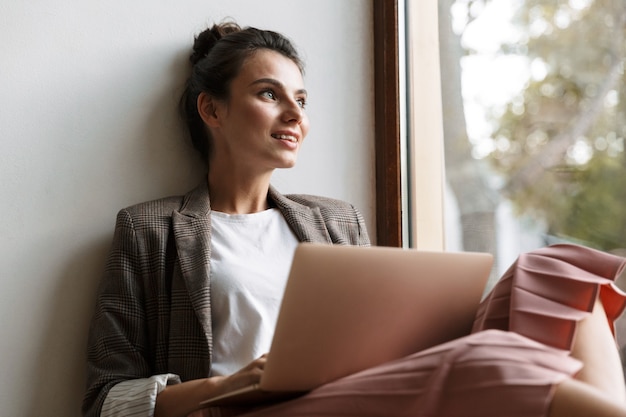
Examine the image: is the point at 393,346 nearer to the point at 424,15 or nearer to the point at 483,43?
the point at 483,43

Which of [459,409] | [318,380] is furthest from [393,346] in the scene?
[459,409]

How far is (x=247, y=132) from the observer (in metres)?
1.73

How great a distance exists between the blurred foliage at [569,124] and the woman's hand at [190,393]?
80cm

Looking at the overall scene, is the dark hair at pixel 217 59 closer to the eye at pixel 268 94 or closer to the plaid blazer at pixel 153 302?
the eye at pixel 268 94

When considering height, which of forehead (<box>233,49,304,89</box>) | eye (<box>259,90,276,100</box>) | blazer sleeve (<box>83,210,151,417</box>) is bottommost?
blazer sleeve (<box>83,210,151,417</box>)

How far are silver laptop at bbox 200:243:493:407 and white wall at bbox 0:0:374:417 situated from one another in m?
0.60

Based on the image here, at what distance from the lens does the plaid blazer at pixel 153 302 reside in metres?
1.52

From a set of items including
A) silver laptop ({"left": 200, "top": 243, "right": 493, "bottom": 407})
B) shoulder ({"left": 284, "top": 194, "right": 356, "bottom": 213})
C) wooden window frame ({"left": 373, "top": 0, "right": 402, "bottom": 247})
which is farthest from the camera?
wooden window frame ({"left": 373, "top": 0, "right": 402, "bottom": 247})

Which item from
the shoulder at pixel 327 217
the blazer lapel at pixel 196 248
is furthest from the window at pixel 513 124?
the blazer lapel at pixel 196 248

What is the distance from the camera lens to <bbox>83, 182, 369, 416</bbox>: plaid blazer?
60.0 inches

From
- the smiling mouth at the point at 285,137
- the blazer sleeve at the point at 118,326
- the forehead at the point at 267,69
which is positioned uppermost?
the forehead at the point at 267,69

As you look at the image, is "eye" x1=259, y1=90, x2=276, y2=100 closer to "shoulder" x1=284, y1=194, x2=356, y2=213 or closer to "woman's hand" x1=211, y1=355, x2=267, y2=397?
"shoulder" x1=284, y1=194, x2=356, y2=213

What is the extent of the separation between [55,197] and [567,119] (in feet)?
3.65

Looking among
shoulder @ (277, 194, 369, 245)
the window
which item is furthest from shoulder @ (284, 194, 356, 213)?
the window
